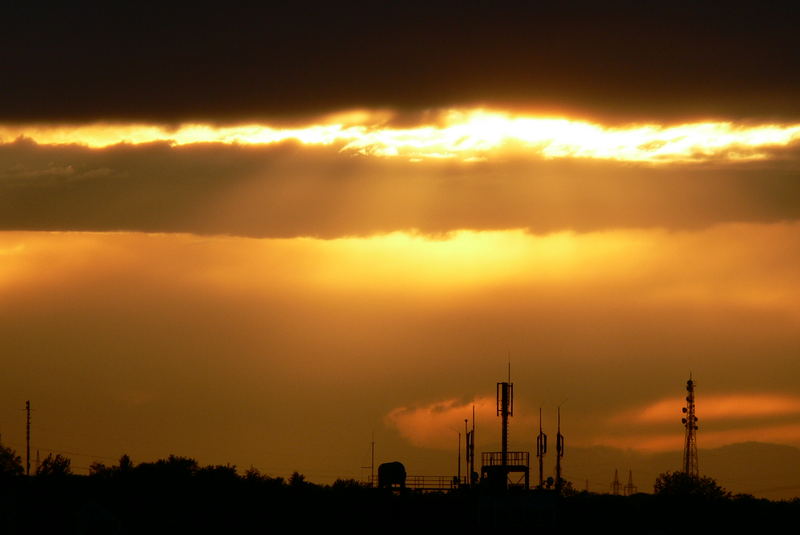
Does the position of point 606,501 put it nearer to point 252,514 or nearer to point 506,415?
point 506,415

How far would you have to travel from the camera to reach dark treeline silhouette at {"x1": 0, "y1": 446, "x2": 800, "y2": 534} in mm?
114750

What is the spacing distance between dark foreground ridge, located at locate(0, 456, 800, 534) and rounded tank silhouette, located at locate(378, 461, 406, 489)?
2.71 feet

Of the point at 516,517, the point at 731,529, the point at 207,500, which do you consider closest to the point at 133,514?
the point at 207,500

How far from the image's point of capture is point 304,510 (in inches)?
5192

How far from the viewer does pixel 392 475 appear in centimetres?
12812

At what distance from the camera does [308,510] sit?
131875 mm

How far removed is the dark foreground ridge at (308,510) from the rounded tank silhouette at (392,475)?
82cm

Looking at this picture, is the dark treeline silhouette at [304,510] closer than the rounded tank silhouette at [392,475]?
Yes

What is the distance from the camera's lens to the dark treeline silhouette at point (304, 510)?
11475 cm

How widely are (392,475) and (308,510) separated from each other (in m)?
8.78

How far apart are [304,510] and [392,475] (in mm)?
9055

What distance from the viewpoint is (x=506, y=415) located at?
128 meters

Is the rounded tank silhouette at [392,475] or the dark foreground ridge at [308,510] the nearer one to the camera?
the dark foreground ridge at [308,510]

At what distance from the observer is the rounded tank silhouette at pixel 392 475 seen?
128 metres
